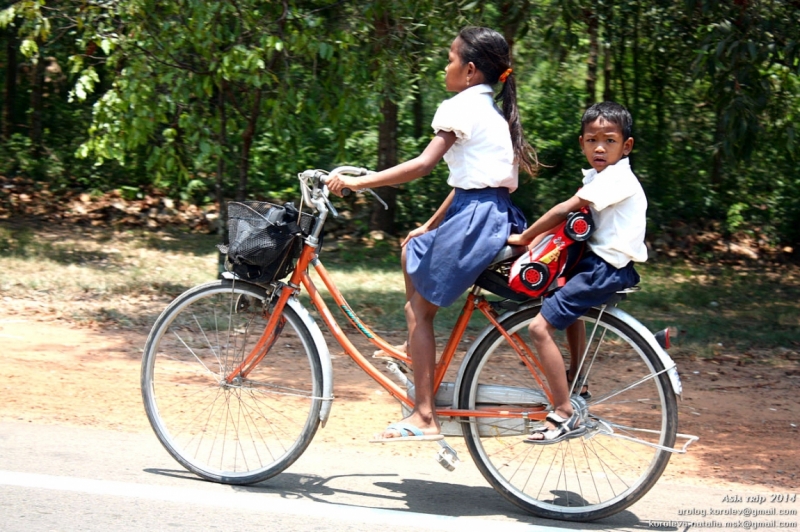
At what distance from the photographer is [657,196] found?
491 inches

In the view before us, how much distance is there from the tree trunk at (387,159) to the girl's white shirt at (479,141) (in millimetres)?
7427

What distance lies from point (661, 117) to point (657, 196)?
1.11 meters

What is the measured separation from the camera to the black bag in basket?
4094 mm

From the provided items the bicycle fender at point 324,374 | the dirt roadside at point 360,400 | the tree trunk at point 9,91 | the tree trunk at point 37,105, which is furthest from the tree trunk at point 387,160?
the bicycle fender at point 324,374

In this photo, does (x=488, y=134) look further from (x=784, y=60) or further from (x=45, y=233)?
(x=45, y=233)

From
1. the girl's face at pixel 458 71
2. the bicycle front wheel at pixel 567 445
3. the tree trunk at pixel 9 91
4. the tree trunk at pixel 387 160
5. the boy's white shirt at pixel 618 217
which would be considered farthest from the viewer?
the tree trunk at pixel 9 91

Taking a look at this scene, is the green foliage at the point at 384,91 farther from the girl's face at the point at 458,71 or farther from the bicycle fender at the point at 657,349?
the bicycle fender at the point at 657,349

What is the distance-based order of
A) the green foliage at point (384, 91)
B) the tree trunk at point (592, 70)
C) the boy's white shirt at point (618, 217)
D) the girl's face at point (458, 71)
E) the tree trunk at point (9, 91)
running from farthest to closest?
the tree trunk at point (9, 91)
the tree trunk at point (592, 70)
the green foliage at point (384, 91)
the girl's face at point (458, 71)
the boy's white shirt at point (618, 217)

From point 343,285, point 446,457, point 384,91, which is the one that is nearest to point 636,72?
point 384,91

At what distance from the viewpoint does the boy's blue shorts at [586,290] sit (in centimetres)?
377

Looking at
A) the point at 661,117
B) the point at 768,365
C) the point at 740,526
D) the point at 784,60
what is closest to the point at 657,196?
the point at 661,117

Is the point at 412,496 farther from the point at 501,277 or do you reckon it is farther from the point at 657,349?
the point at 657,349

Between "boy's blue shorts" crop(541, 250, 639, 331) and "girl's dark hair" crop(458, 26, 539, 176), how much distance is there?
0.52 metres

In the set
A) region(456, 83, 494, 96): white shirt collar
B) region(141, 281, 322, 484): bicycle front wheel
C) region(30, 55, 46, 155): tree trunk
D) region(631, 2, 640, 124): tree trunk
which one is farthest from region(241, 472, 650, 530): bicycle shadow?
region(30, 55, 46, 155): tree trunk
